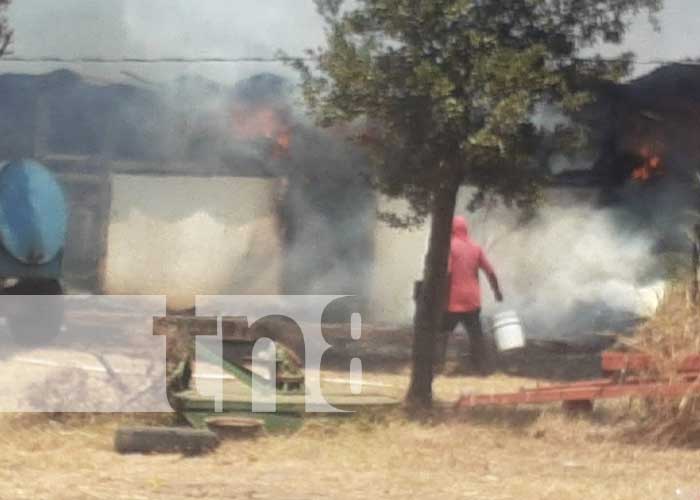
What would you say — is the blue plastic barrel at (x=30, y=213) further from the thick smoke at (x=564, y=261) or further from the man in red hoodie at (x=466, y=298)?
the thick smoke at (x=564, y=261)

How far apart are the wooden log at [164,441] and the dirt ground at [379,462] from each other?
10 centimetres

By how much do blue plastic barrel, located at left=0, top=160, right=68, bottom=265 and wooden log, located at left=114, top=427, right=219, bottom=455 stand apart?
5.56 meters

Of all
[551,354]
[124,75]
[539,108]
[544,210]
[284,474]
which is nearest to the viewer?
[284,474]

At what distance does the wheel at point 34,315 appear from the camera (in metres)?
14.9

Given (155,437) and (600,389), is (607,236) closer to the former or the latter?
(600,389)

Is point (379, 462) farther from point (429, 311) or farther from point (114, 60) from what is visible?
point (114, 60)

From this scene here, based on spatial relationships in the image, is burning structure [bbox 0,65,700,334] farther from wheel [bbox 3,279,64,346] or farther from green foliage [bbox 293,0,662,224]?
green foliage [bbox 293,0,662,224]

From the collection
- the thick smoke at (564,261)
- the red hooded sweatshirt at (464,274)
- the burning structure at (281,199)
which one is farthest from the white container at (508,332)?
the thick smoke at (564,261)

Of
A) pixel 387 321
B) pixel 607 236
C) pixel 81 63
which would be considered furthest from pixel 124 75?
pixel 607 236

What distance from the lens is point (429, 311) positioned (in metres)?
11.1

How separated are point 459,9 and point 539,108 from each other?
1.09 meters

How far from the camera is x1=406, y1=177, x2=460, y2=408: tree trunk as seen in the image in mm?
10969

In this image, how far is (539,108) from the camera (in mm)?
10461

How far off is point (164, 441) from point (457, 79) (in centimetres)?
321
